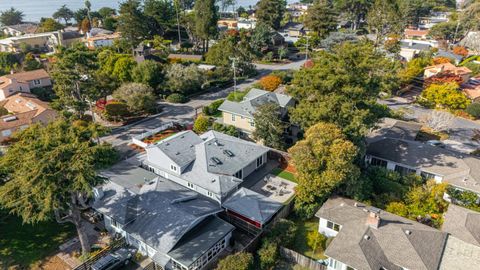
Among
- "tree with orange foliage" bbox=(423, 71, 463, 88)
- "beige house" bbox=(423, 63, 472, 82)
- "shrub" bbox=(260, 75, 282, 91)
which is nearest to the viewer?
"tree with orange foliage" bbox=(423, 71, 463, 88)

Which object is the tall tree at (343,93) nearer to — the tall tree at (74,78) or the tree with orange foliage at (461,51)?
the tall tree at (74,78)

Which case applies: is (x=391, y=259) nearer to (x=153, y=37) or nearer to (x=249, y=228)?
(x=249, y=228)

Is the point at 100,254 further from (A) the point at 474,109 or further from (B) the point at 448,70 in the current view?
(B) the point at 448,70

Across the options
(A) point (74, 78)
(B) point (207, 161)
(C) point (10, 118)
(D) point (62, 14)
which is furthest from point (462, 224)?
(D) point (62, 14)

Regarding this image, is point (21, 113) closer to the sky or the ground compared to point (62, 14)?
closer to the ground

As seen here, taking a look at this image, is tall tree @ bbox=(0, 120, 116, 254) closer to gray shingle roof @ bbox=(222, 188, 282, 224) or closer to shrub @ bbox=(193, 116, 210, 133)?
gray shingle roof @ bbox=(222, 188, 282, 224)

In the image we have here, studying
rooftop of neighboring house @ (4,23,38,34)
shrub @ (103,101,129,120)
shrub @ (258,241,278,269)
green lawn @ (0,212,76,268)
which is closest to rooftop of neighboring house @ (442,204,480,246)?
shrub @ (258,241,278,269)
